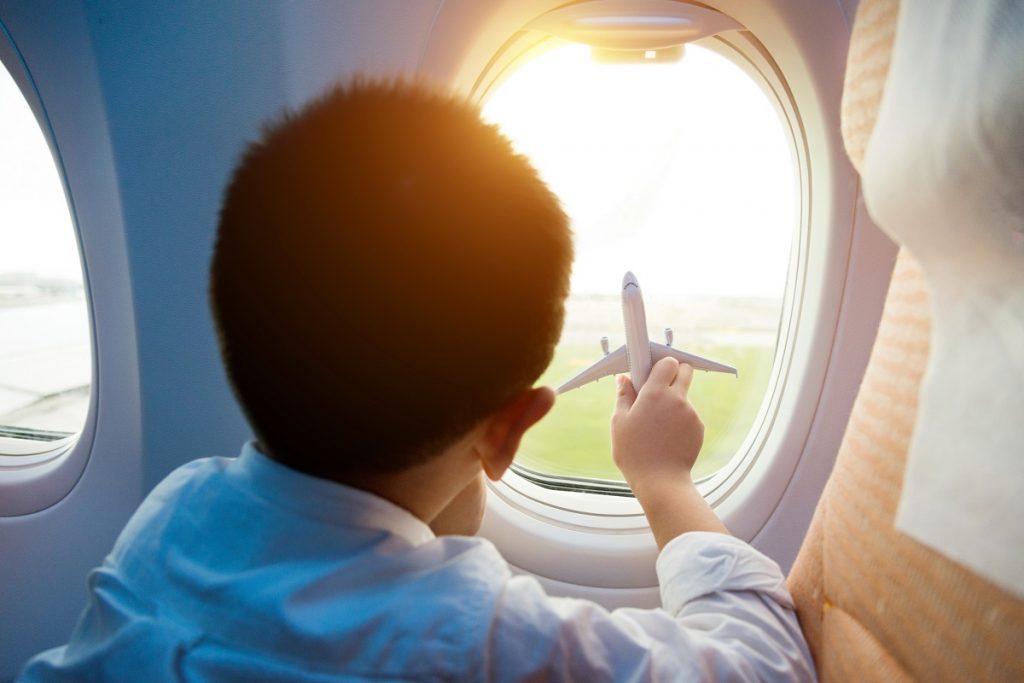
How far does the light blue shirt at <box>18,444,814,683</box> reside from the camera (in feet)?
1.59

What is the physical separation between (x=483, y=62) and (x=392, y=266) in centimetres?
84

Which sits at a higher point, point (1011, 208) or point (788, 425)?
point (1011, 208)

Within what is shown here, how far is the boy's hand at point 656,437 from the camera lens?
0.83 metres

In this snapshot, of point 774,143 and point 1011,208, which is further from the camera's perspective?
point 774,143

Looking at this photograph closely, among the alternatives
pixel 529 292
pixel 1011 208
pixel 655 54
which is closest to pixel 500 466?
pixel 529 292

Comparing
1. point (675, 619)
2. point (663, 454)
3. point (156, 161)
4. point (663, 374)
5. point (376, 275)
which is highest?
point (156, 161)

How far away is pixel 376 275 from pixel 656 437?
1.67 ft

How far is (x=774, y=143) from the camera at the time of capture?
136 centimetres

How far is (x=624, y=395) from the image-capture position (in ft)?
3.31

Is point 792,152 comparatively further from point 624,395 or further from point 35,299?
point 35,299

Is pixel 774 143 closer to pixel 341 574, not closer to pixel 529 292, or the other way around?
pixel 529 292

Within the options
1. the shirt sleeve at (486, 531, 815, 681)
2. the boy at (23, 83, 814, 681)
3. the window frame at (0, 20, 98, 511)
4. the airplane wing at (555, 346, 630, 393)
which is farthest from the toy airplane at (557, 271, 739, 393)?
the window frame at (0, 20, 98, 511)

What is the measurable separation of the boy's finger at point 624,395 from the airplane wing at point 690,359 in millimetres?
106

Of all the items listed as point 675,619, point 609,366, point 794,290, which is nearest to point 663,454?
point 675,619
